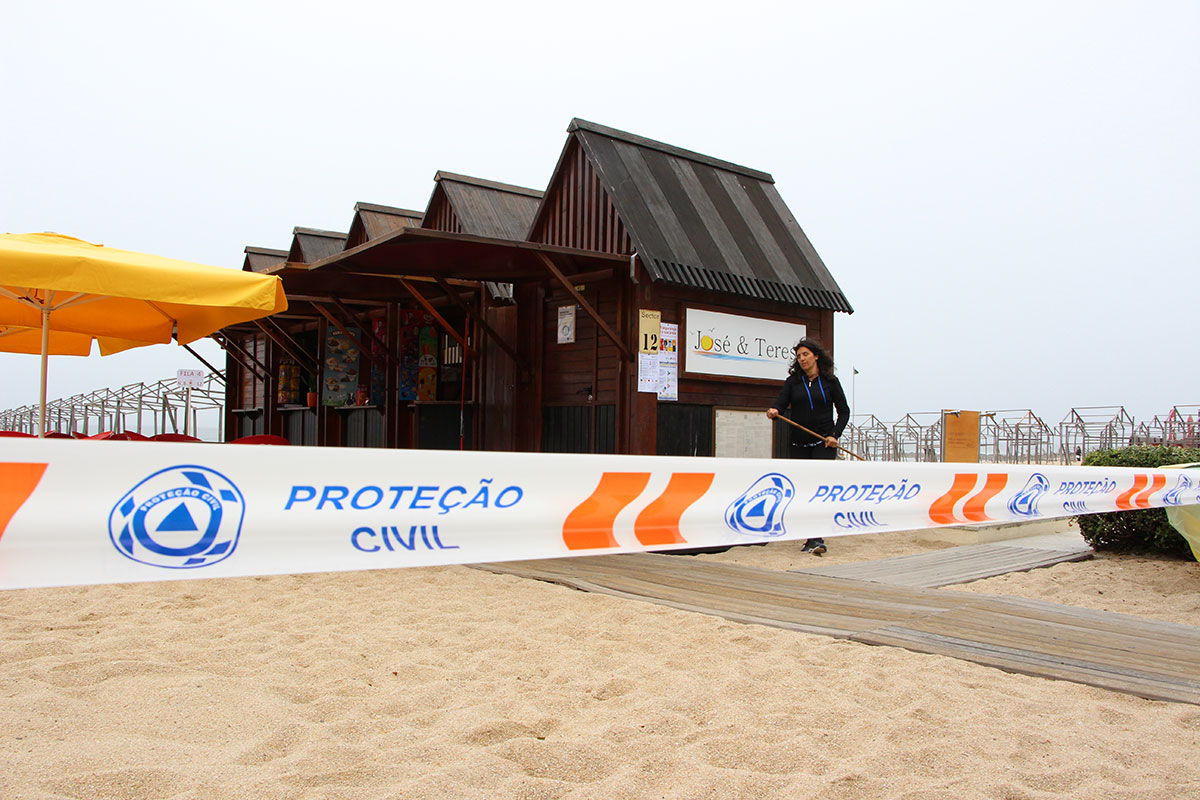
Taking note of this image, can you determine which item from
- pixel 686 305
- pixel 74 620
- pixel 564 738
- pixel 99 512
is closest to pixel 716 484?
pixel 564 738

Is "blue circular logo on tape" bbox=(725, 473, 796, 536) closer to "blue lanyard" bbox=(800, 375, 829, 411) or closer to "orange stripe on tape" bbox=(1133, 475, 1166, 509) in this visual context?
"orange stripe on tape" bbox=(1133, 475, 1166, 509)

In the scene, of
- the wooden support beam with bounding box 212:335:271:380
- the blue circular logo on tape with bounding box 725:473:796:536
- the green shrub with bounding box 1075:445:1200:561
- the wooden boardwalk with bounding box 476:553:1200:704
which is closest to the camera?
the blue circular logo on tape with bounding box 725:473:796:536

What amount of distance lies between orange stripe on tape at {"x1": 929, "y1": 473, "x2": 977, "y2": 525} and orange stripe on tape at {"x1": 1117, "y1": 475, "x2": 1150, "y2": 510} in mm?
1809

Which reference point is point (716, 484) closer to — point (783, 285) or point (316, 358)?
point (783, 285)

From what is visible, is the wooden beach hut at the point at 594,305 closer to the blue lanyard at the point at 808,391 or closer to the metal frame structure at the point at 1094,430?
the blue lanyard at the point at 808,391

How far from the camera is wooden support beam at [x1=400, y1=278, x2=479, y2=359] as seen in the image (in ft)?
28.6

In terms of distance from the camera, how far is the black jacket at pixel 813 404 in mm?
7637

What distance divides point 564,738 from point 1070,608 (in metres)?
3.63

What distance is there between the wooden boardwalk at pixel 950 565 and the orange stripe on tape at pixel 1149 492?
131 centimetres

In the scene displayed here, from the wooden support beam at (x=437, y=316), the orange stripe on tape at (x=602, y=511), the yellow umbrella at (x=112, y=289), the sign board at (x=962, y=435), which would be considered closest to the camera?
the orange stripe on tape at (x=602, y=511)

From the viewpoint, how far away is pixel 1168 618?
214 inches

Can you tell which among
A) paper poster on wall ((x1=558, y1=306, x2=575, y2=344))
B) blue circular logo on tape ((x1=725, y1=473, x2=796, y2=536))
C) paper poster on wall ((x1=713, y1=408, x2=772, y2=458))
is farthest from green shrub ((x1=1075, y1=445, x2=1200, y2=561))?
paper poster on wall ((x1=558, y1=306, x2=575, y2=344))

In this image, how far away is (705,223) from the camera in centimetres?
954

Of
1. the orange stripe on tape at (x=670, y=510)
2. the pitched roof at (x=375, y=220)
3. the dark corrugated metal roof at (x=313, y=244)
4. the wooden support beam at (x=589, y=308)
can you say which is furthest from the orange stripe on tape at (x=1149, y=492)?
the dark corrugated metal roof at (x=313, y=244)
